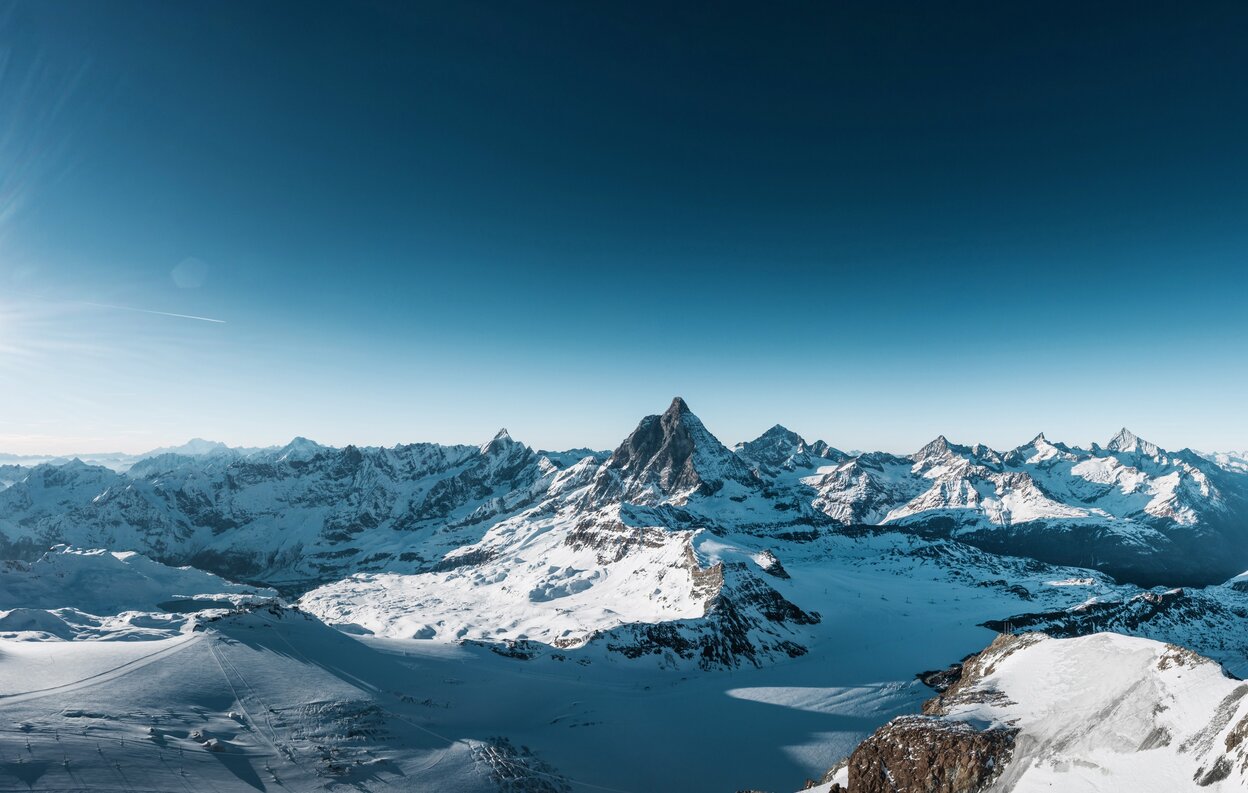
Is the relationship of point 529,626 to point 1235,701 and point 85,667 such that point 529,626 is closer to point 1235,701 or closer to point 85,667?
point 85,667

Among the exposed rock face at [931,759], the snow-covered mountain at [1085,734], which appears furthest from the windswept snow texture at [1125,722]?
the exposed rock face at [931,759]

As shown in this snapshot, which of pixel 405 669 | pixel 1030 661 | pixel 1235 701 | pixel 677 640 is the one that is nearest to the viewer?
pixel 1235 701

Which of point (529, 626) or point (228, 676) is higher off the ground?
point (228, 676)

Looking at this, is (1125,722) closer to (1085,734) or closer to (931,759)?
(1085,734)

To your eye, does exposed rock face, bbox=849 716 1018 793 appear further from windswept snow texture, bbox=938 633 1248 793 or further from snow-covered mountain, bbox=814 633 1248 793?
windswept snow texture, bbox=938 633 1248 793

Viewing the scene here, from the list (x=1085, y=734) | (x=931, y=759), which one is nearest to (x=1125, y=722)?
(x=1085, y=734)

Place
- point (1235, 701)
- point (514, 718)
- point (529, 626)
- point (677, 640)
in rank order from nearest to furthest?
1. point (1235, 701)
2. point (514, 718)
3. point (677, 640)
4. point (529, 626)

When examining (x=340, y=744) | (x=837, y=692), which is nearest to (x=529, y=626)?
(x=837, y=692)

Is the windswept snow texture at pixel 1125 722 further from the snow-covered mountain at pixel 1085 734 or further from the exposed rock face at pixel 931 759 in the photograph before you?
the exposed rock face at pixel 931 759

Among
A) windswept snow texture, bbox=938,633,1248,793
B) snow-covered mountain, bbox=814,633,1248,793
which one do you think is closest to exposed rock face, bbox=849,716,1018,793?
snow-covered mountain, bbox=814,633,1248,793
